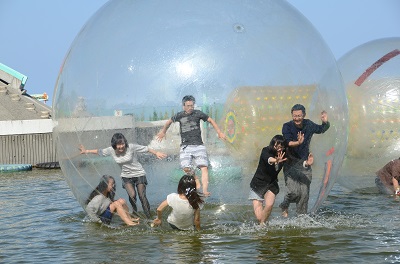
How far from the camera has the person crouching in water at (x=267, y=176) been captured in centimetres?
779

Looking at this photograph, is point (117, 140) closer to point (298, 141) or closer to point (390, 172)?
point (298, 141)

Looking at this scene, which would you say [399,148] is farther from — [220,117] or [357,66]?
[220,117]

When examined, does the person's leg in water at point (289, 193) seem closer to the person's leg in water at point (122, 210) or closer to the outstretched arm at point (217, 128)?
the outstretched arm at point (217, 128)

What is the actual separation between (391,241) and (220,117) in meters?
2.05

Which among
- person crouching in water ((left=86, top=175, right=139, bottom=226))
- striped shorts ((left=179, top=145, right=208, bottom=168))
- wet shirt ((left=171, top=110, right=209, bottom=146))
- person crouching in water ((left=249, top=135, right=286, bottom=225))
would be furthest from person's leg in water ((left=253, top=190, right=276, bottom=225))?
person crouching in water ((left=86, top=175, right=139, bottom=226))

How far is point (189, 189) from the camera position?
7.51 metres

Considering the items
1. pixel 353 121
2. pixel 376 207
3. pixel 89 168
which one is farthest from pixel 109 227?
pixel 353 121

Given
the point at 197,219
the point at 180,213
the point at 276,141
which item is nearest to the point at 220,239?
the point at 197,219

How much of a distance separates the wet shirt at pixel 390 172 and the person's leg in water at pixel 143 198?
444 cm

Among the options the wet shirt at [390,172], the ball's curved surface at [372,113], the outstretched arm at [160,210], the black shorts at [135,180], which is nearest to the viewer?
the outstretched arm at [160,210]

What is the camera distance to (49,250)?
24.9 ft

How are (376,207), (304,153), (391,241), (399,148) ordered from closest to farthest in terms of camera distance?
(391,241) → (304,153) → (376,207) → (399,148)

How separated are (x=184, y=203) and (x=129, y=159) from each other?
0.71m

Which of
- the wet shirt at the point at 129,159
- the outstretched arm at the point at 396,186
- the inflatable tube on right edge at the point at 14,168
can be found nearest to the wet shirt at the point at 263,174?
the wet shirt at the point at 129,159
